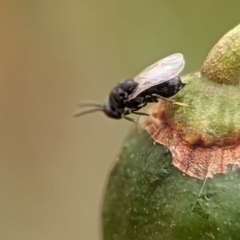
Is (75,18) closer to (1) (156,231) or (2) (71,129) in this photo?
(2) (71,129)

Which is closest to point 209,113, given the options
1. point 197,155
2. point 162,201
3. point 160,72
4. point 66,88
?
point 197,155

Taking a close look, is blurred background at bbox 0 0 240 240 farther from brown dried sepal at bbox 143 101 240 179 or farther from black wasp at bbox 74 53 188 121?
brown dried sepal at bbox 143 101 240 179

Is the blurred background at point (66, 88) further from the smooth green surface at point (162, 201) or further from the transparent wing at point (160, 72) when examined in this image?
the smooth green surface at point (162, 201)

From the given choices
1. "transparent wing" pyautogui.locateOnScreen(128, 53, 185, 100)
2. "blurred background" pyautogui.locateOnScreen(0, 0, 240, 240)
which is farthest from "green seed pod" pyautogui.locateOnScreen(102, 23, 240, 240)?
"blurred background" pyautogui.locateOnScreen(0, 0, 240, 240)

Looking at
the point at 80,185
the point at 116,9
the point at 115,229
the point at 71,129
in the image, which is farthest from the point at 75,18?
the point at 115,229

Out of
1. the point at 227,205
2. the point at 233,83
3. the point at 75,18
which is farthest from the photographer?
the point at 75,18

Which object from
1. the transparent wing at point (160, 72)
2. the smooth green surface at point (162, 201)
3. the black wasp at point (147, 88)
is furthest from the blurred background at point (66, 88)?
the smooth green surface at point (162, 201)

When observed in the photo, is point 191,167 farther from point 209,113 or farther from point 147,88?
point 147,88
